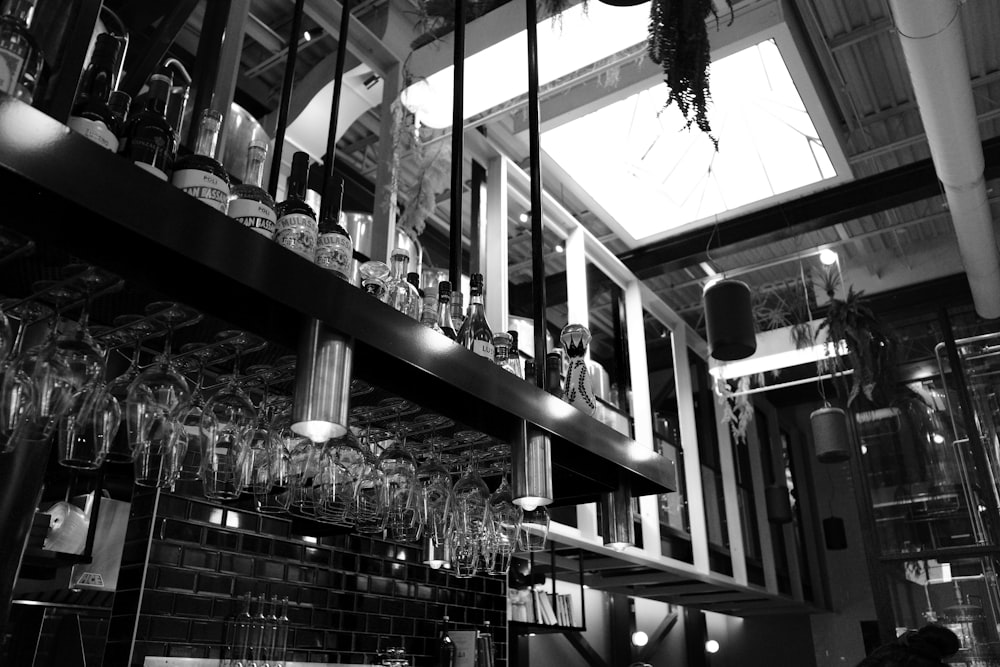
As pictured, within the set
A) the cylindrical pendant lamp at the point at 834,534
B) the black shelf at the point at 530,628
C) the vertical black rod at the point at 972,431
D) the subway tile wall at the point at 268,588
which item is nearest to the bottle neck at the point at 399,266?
the subway tile wall at the point at 268,588

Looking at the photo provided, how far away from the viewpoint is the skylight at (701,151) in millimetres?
4480

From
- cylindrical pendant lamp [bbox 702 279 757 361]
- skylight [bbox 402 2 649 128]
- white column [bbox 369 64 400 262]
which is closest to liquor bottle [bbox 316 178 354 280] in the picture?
skylight [bbox 402 2 649 128]

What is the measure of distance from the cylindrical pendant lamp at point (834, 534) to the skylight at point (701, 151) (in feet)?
21.1

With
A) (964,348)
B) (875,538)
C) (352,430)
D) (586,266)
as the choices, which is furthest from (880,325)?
(352,430)

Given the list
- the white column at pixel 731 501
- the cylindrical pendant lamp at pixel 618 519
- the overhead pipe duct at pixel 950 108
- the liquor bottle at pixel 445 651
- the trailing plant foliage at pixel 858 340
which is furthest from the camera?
the white column at pixel 731 501

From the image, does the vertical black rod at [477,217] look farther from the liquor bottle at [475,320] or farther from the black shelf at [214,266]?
the black shelf at [214,266]

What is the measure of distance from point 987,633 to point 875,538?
1076mm

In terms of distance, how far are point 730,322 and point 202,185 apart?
13.1 ft

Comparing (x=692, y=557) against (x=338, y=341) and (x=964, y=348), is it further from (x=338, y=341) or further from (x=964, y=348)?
(x=338, y=341)

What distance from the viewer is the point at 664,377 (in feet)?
33.0

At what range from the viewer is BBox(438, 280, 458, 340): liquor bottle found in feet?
5.58

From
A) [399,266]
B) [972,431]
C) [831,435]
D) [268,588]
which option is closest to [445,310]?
[399,266]

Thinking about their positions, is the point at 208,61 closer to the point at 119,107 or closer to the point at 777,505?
the point at 119,107

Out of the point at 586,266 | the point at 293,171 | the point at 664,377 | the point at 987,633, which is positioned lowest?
the point at 987,633
